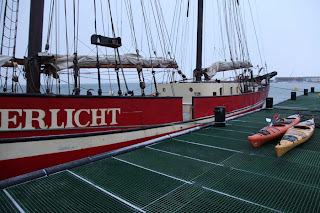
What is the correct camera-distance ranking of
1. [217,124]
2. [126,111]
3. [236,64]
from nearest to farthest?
[126,111] → [217,124] → [236,64]

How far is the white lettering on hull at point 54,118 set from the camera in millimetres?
5238

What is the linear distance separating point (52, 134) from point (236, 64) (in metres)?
15.7

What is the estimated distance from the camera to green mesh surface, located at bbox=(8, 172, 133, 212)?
2.87m

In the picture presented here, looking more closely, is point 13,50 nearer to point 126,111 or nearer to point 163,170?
point 126,111

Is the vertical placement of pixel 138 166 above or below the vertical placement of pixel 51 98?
below

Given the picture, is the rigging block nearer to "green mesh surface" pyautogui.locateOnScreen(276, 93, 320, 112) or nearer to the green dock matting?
the green dock matting

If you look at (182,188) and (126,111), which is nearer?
(182,188)

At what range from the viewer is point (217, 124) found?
26.9 ft

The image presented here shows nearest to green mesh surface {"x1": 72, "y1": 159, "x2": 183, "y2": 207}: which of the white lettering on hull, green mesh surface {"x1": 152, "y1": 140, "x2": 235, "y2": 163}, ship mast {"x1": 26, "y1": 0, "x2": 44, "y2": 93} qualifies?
green mesh surface {"x1": 152, "y1": 140, "x2": 235, "y2": 163}

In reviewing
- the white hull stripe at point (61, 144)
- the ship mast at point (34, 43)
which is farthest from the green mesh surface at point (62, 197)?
the ship mast at point (34, 43)

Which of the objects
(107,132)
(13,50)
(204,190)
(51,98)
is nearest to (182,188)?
(204,190)

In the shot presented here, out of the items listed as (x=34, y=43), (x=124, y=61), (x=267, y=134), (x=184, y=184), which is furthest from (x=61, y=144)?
(x=124, y=61)

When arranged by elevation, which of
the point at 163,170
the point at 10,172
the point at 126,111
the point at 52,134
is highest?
the point at 126,111

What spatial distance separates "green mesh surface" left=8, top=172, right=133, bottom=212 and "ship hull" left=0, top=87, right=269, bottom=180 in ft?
6.53
